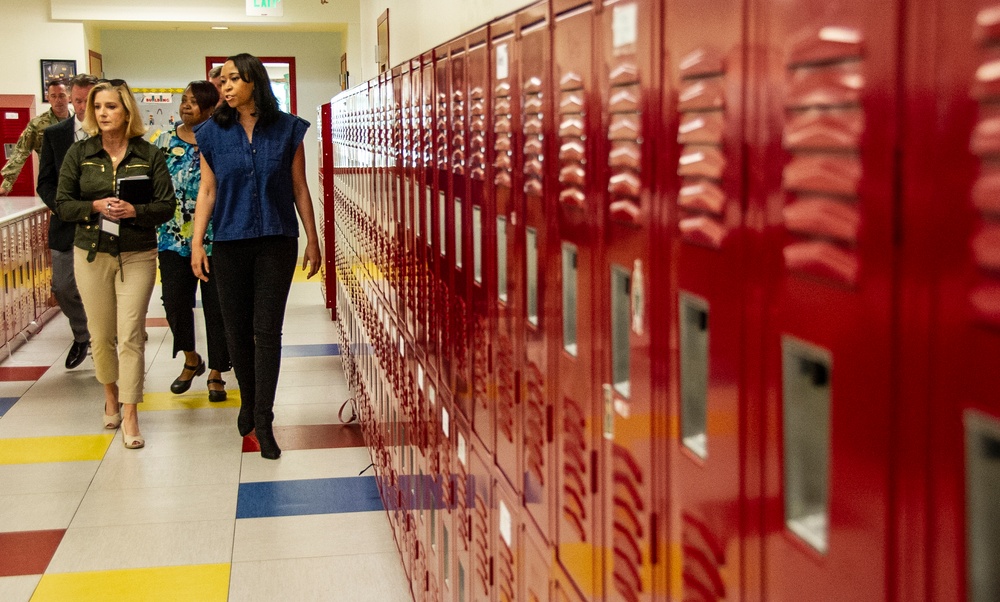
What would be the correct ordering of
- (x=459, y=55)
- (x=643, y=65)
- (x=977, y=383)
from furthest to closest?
(x=459, y=55)
(x=643, y=65)
(x=977, y=383)

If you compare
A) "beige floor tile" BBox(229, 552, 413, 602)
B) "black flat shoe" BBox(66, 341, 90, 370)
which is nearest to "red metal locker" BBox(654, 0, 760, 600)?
"beige floor tile" BBox(229, 552, 413, 602)

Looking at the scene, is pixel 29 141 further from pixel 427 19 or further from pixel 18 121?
pixel 427 19

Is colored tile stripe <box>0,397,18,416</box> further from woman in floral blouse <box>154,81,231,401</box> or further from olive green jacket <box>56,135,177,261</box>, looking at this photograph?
olive green jacket <box>56,135,177,261</box>

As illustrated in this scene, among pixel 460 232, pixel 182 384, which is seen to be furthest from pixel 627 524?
pixel 182 384

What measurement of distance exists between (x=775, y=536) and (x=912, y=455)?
20 centimetres

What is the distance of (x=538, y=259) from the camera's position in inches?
56.8

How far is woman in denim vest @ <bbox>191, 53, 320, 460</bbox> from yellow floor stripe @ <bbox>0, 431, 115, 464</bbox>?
87 cm

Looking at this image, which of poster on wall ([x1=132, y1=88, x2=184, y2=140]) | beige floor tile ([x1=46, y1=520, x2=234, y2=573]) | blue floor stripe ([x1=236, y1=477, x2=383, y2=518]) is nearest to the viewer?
beige floor tile ([x1=46, y1=520, x2=234, y2=573])

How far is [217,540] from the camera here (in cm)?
364

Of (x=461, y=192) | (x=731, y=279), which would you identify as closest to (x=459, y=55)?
(x=461, y=192)

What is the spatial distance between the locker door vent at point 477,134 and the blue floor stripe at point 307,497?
2.30m

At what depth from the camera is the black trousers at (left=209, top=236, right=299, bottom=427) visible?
4266mm

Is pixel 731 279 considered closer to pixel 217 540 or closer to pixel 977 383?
pixel 977 383

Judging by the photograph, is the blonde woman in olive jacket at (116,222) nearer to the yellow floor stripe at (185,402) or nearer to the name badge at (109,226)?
the name badge at (109,226)
